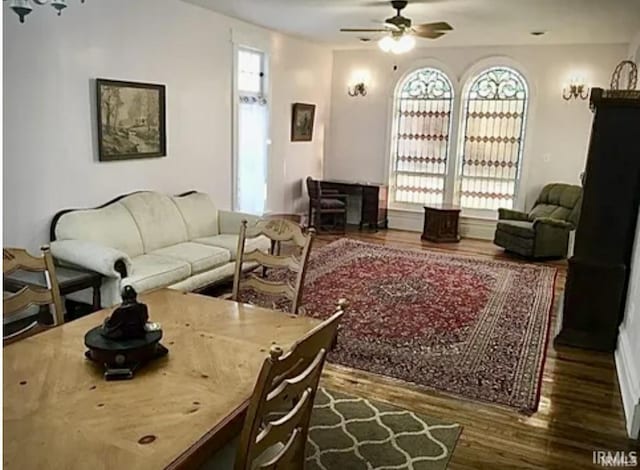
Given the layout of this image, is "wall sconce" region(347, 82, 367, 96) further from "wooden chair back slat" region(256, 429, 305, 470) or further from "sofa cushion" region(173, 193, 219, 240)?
"wooden chair back slat" region(256, 429, 305, 470)

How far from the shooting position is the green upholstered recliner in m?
6.95

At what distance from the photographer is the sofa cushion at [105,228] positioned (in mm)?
4484

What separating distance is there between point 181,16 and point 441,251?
4387 millimetres

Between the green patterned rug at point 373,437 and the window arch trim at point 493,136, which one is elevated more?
the window arch trim at point 493,136

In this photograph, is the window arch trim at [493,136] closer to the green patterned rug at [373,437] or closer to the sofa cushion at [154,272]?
the sofa cushion at [154,272]

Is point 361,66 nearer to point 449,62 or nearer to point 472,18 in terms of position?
point 449,62

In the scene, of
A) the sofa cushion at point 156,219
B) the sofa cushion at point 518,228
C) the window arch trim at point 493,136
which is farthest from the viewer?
the window arch trim at point 493,136

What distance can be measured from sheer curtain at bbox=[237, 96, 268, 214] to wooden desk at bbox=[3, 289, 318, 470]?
4885 mm

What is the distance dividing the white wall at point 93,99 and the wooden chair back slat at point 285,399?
3.40m

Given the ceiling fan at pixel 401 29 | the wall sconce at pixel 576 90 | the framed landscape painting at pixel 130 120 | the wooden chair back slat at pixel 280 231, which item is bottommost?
the wooden chair back slat at pixel 280 231

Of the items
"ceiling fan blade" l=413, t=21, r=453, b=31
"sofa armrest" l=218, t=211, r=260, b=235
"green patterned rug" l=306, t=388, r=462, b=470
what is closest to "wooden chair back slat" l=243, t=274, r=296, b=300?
"green patterned rug" l=306, t=388, r=462, b=470

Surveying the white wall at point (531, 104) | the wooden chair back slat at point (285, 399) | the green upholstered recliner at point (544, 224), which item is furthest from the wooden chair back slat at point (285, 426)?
the white wall at point (531, 104)

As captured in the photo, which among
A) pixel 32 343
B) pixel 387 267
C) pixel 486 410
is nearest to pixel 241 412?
pixel 32 343

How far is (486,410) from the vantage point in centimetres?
325
